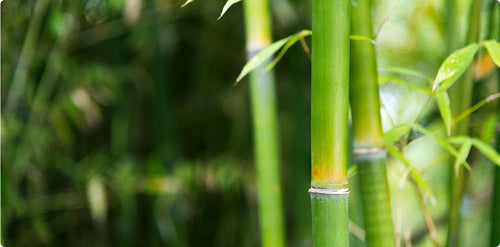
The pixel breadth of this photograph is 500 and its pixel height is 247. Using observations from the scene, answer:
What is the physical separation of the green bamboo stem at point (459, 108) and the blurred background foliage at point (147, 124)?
41 centimetres

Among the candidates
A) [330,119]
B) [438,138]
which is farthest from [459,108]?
[330,119]

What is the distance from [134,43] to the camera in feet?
4.06

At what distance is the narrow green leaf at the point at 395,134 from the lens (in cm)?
44

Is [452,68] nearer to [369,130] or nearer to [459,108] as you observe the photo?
[369,130]

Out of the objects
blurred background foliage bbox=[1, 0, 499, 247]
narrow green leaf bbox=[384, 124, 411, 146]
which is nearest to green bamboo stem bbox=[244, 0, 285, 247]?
narrow green leaf bbox=[384, 124, 411, 146]

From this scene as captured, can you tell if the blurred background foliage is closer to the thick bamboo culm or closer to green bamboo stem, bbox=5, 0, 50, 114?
green bamboo stem, bbox=5, 0, 50, 114

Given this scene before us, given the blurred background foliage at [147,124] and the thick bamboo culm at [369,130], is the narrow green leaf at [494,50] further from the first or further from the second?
the blurred background foliage at [147,124]

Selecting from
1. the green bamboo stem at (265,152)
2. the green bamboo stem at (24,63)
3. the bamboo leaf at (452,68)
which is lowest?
the green bamboo stem at (265,152)

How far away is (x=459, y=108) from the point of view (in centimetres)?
61

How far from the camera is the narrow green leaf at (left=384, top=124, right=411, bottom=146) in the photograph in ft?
1.45

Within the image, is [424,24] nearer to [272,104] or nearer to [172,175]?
[172,175]

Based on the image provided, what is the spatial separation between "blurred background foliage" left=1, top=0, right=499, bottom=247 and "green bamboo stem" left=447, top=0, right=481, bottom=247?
41 cm

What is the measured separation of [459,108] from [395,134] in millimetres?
198

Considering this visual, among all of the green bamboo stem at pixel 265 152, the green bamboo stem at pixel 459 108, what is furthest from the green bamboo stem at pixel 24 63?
the green bamboo stem at pixel 459 108
